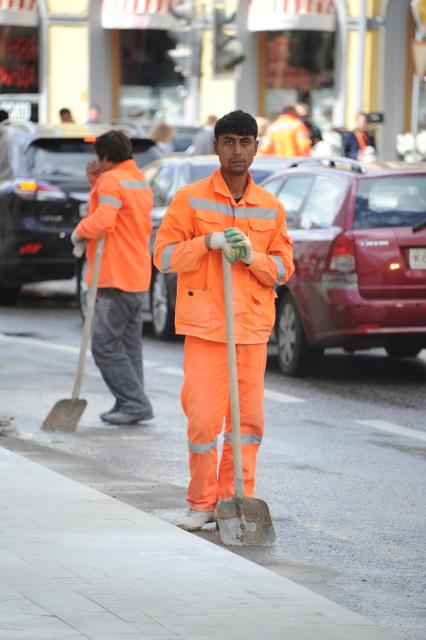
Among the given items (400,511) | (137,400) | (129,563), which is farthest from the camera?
(137,400)

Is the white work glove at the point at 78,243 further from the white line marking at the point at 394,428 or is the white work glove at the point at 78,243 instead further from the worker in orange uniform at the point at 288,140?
the worker in orange uniform at the point at 288,140

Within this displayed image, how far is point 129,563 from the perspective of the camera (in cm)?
672

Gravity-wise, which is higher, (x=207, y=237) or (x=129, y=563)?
(x=207, y=237)

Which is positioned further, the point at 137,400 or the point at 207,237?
the point at 137,400

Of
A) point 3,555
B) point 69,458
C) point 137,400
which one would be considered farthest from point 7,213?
point 3,555

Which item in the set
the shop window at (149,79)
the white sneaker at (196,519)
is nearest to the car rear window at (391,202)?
the white sneaker at (196,519)

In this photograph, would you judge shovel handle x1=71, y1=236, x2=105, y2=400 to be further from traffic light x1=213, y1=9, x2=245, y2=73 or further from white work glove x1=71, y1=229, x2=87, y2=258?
traffic light x1=213, y1=9, x2=245, y2=73

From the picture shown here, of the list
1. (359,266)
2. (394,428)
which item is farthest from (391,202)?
(394,428)

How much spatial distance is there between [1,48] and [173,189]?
76.2ft

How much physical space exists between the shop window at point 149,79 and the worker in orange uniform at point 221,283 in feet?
106

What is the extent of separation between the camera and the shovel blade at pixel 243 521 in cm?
766

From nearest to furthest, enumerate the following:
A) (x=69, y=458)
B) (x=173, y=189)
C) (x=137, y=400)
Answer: (x=69, y=458) → (x=137, y=400) → (x=173, y=189)

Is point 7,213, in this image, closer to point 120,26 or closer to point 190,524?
point 190,524

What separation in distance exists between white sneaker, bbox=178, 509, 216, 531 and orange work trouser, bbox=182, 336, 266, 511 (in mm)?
29
